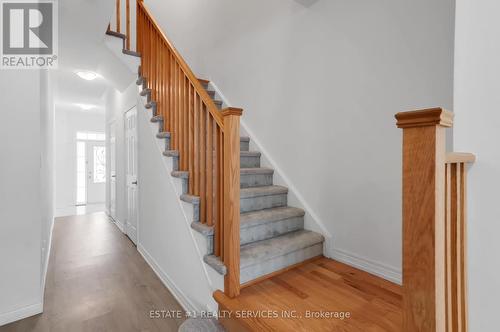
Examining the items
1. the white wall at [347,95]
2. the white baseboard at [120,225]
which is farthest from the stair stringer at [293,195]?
the white baseboard at [120,225]

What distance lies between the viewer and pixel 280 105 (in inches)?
102

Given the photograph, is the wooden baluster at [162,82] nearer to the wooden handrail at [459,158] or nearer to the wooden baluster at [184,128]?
the wooden baluster at [184,128]

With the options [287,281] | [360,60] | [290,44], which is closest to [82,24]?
[290,44]

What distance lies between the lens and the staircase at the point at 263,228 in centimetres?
174

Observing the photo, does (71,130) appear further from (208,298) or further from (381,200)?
(381,200)

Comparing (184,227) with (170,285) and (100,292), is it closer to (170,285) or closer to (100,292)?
(170,285)

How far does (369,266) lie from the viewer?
1.87m

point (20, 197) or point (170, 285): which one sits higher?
point (20, 197)

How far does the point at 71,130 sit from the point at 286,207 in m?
7.65

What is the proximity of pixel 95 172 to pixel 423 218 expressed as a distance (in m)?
8.99

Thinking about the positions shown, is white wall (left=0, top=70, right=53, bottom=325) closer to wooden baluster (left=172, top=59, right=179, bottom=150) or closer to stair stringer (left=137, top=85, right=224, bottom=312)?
stair stringer (left=137, top=85, right=224, bottom=312)

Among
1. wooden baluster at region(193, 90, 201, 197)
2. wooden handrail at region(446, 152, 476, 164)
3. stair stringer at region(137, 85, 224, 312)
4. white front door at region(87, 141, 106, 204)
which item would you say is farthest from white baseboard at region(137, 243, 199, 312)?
white front door at region(87, 141, 106, 204)

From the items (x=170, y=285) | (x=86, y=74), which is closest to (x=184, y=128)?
(x=170, y=285)

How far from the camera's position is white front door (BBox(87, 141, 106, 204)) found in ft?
25.3
